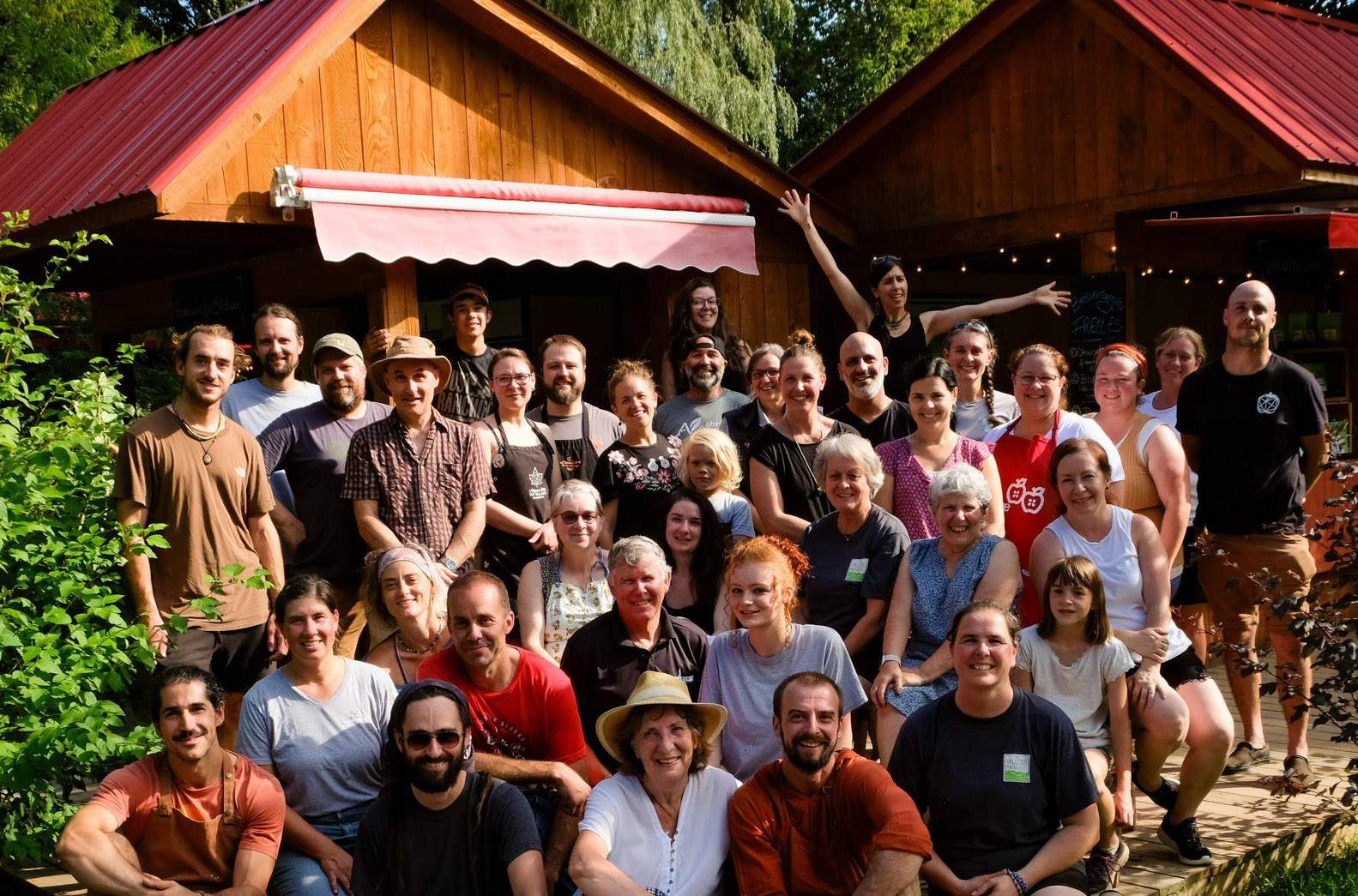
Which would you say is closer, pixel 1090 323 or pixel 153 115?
pixel 153 115

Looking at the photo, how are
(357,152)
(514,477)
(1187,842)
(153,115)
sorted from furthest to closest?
(153,115) < (357,152) < (514,477) < (1187,842)

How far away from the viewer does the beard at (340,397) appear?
5.45m

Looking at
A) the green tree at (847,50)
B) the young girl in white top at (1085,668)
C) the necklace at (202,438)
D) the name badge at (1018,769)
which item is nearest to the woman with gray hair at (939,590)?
the young girl in white top at (1085,668)

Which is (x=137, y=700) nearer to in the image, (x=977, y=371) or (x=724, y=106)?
(x=977, y=371)

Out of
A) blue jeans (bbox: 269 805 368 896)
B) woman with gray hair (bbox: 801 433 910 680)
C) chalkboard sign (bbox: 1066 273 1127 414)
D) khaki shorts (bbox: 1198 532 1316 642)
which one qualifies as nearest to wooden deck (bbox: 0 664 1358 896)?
khaki shorts (bbox: 1198 532 1316 642)

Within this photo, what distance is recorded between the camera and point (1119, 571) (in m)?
4.82

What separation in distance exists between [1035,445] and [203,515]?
11.0 ft

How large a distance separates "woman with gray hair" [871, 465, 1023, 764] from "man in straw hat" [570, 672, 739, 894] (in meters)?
0.96

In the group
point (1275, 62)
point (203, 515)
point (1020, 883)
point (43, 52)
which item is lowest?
point (1020, 883)

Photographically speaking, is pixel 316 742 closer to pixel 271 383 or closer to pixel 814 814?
pixel 814 814

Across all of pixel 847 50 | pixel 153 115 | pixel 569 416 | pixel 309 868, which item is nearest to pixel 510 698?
pixel 309 868

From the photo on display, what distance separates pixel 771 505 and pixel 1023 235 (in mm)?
4364

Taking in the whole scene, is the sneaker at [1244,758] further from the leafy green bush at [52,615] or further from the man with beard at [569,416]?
the leafy green bush at [52,615]

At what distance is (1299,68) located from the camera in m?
9.07
